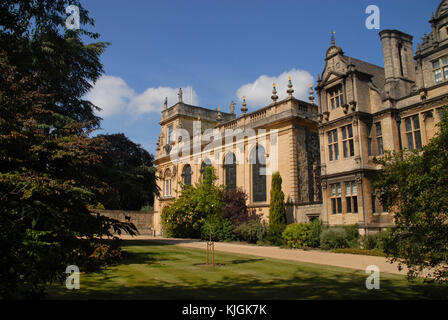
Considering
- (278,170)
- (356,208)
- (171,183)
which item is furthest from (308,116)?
(171,183)

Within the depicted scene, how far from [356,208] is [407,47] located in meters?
11.6

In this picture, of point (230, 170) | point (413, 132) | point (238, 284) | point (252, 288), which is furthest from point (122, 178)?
point (413, 132)

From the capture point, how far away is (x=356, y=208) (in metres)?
21.6

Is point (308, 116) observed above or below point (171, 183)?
above

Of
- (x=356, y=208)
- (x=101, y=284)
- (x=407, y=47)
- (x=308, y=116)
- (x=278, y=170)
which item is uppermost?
(x=407, y=47)

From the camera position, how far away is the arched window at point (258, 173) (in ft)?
97.0

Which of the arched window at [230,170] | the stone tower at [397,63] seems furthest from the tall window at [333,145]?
the arched window at [230,170]

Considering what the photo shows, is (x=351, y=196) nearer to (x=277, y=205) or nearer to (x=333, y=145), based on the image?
(x=333, y=145)

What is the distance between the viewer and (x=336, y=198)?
22766 mm

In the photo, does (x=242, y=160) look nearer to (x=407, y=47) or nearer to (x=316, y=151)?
(x=316, y=151)

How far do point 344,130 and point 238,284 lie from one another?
16910mm

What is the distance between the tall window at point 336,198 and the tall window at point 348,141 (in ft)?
7.18

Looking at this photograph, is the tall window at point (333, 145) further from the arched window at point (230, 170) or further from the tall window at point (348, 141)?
the arched window at point (230, 170)

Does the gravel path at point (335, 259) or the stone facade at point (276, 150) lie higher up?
the stone facade at point (276, 150)
